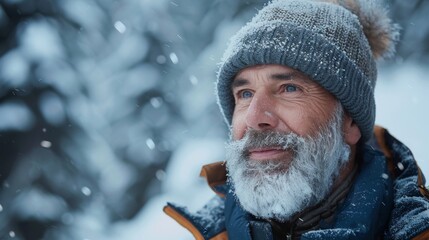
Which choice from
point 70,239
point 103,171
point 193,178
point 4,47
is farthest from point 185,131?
point 4,47

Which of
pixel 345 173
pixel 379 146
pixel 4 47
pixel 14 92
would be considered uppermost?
pixel 4 47

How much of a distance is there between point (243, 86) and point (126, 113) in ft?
10.3

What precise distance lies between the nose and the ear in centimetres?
47

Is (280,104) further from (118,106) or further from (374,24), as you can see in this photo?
(118,106)

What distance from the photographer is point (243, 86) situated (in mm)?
2203

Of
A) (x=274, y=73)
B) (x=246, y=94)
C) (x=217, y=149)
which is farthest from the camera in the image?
(x=217, y=149)

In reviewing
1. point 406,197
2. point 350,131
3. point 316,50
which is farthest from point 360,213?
point 316,50

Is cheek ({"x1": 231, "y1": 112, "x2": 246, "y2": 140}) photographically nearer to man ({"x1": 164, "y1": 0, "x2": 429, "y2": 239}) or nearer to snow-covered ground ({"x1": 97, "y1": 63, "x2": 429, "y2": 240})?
man ({"x1": 164, "y1": 0, "x2": 429, "y2": 239})

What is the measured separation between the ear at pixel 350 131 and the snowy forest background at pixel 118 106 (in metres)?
2.80

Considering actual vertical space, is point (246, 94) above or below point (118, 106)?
below

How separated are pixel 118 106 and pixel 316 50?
348 centimetres

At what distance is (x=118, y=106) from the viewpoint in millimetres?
5105

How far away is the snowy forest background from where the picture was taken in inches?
164

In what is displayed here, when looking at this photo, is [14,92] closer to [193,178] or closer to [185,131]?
[185,131]
